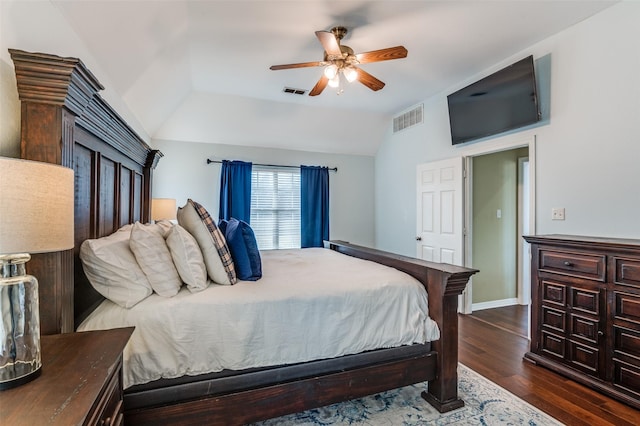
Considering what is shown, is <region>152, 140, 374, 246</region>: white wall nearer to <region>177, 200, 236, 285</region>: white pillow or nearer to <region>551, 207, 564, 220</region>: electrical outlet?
<region>177, 200, 236, 285</region>: white pillow

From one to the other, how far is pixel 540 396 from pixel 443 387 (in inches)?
30.4

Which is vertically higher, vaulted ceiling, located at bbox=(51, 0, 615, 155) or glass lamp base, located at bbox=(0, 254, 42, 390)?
vaulted ceiling, located at bbox=(51, 0, 615, 155)

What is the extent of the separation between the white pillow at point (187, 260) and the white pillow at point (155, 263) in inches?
1.6

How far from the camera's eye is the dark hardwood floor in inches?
76.5

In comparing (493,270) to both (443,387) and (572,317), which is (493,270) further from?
(443,387)

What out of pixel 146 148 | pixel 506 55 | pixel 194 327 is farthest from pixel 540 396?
pixel 146 148

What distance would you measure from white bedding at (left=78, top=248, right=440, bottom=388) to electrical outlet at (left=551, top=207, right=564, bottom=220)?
5.77 ft

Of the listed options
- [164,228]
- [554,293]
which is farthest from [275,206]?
[554,293]

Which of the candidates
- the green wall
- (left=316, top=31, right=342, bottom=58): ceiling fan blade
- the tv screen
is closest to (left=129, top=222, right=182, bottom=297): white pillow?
(left=316, top=31, right=342, bottom=58): ceiling fan blade

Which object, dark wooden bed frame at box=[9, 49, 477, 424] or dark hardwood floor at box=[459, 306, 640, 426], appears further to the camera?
dark hardwood floor at box=[459, 306, 640, 426]

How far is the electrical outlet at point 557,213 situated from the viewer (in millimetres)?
2811

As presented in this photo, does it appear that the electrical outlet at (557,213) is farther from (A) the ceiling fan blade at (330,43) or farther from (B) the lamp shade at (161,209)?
(B) the lamp shade at (161,209)

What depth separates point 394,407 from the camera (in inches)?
78.9

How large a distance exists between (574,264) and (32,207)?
10.1ft
